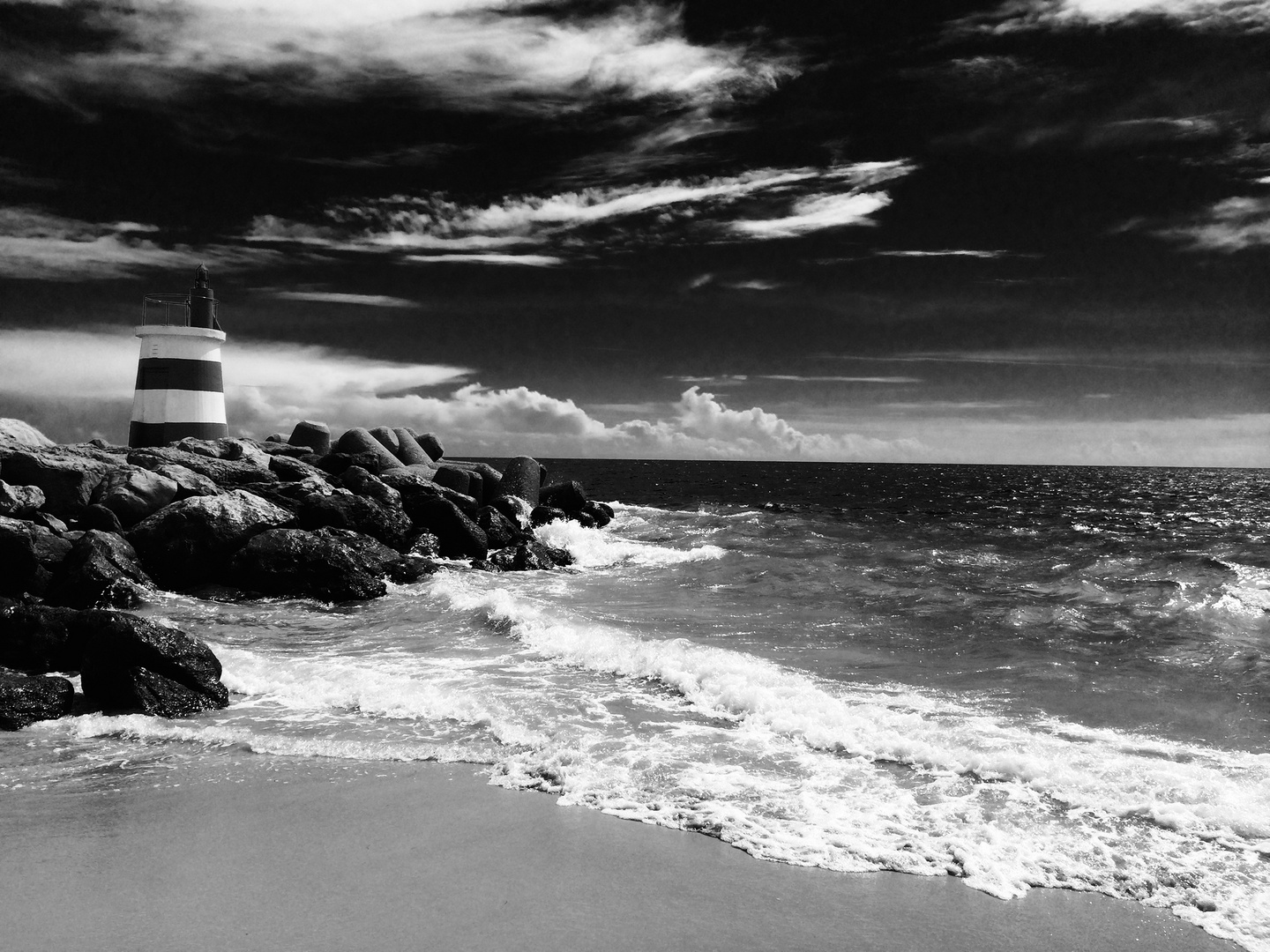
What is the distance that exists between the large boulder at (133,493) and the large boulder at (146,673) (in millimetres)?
8883

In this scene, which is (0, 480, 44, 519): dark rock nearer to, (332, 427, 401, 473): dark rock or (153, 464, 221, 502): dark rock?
(153, 464, 221, 502): dark rock

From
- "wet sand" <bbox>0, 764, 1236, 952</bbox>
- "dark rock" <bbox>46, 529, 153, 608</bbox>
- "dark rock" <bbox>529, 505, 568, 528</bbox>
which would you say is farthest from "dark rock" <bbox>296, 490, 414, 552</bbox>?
"wet sand" <bbox>0, 764, 1236, 952</bbox>

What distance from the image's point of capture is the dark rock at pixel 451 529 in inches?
762

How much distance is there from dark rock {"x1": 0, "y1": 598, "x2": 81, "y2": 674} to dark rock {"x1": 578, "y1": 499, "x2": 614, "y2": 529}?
1863 centimetres

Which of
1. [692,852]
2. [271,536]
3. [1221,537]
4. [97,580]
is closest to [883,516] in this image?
[1221,537]

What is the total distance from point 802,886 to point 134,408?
24490 millimetres

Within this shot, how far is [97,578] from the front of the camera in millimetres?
12344

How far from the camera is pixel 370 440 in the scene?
1031 inches

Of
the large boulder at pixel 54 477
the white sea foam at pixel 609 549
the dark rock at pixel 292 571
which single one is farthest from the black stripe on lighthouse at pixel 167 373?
the dark rock at pixel 292 571

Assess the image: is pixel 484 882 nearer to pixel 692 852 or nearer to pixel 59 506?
pixel 692 852

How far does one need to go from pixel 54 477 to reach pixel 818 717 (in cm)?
1568

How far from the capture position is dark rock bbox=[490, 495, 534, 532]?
23188 mm

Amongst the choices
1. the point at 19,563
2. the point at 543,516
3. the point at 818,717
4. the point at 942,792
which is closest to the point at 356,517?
the point at 19,563

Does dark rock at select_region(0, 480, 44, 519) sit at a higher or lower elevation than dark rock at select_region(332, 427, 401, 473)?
lower
